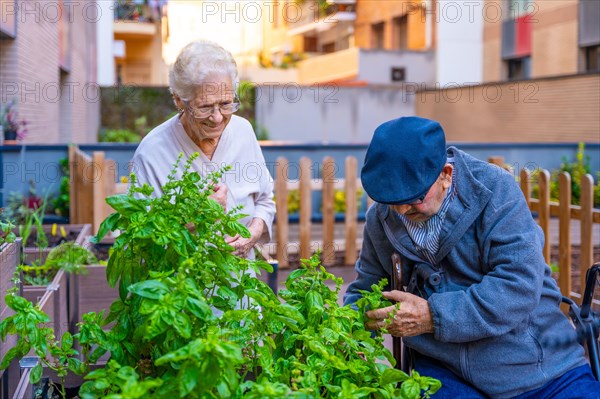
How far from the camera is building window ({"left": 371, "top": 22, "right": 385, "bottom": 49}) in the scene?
3397cm

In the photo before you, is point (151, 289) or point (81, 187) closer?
point (151, 289)

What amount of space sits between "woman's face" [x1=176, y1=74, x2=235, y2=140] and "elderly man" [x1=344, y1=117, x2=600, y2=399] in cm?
78

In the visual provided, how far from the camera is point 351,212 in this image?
996cm

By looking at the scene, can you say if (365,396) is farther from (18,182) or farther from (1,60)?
(18,182)

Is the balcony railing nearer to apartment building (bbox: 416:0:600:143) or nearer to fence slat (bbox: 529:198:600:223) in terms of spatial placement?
apartment building (bbox: 416:0:600:143)

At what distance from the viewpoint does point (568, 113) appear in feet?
61.1

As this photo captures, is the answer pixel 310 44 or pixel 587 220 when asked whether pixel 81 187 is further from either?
pixel 310 44

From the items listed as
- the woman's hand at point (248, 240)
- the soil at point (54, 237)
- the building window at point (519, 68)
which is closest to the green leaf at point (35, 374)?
the woman's hand at point (248, 240)

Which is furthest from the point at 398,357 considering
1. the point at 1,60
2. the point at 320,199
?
the point at 320,199

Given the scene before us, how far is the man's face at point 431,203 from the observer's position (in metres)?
2.33

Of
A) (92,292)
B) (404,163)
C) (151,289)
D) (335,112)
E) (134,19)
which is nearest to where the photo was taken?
(151,289)

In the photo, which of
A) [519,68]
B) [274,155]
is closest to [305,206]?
[274,155]

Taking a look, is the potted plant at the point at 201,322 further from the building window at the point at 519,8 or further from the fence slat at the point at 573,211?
the building window at the point at 519,8

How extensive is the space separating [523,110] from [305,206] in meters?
12.3
